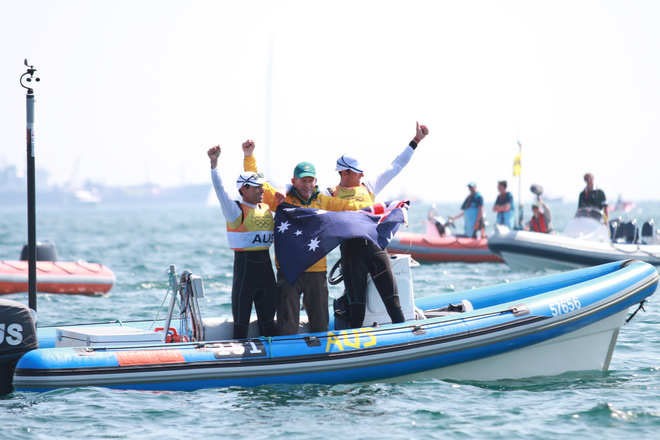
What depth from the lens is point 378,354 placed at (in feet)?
25.2

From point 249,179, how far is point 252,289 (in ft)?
2.63

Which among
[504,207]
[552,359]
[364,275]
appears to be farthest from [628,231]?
[364,275]

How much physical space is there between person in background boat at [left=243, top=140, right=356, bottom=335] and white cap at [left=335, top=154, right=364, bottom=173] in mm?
211

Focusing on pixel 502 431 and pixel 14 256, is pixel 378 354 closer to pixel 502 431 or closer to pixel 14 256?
pixel 502 431

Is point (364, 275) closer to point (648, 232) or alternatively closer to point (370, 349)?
point (370, 349)

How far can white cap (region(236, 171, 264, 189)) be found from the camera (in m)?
7.47

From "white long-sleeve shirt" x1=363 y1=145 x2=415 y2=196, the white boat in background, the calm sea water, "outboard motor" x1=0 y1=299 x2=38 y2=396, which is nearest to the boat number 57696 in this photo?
the calm sea water

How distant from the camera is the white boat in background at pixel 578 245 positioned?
1625 centimetres

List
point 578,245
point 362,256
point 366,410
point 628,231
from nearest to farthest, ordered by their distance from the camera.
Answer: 1. point 366,410
2. point 362,256
3. point 578,245
4. point 628,231

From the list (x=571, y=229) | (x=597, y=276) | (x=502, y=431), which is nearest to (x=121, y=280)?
(x=571, y=229)

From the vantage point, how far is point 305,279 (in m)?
7.66

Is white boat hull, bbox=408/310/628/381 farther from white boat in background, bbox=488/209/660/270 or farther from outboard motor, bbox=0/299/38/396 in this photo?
white boat in background, bbox=488/209/660/270

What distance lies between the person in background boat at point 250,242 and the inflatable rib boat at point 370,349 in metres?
0.34

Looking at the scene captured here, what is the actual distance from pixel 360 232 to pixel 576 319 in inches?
75.3
